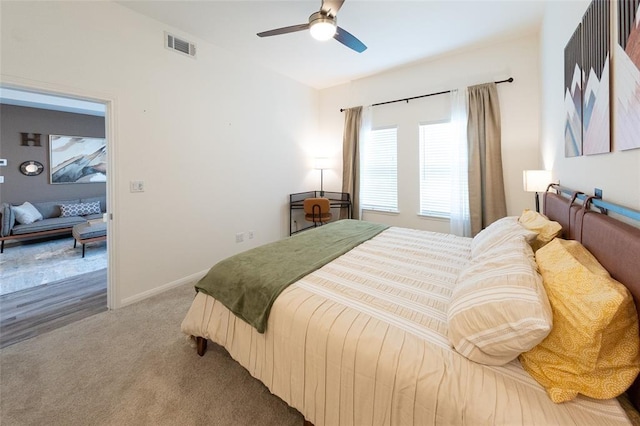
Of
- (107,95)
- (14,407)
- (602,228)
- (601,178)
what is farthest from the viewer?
(107,95)

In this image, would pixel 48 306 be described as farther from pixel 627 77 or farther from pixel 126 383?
pixel 627 77

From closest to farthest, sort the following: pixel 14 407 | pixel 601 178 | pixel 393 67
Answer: pixel 601 178 < pixel 14 407 < pixel 393 67

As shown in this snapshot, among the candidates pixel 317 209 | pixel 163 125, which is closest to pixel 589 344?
pixel 163 125

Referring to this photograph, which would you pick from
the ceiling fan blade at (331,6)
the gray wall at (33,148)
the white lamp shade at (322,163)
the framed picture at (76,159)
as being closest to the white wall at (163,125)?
the white lamp shade at (322,163)

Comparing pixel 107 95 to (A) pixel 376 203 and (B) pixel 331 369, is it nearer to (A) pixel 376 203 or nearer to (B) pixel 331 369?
(B) pixel 331 369

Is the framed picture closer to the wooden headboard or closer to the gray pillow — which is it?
the gray pillow

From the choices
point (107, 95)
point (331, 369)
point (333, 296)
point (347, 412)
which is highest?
point (107, 95)

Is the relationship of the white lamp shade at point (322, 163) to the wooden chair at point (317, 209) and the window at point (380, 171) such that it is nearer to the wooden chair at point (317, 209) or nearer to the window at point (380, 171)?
the window at point (380, 171)

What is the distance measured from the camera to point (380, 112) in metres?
4.22

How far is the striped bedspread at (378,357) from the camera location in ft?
2.69

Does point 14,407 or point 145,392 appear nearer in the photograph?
point 14,407

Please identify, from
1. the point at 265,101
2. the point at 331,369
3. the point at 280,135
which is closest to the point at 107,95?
the point at 265,101

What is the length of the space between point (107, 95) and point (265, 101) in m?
2.01

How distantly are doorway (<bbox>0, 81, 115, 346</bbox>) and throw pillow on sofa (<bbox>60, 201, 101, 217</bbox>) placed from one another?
1.48 feet
